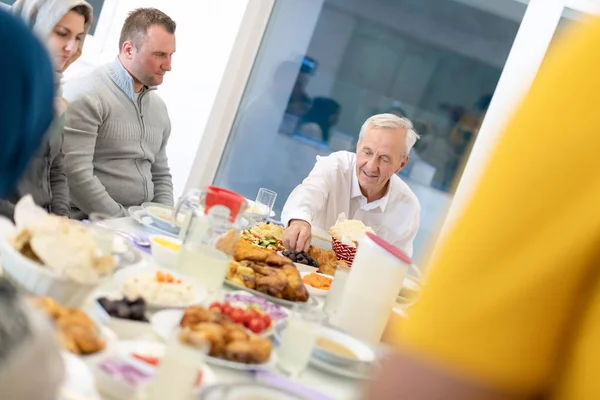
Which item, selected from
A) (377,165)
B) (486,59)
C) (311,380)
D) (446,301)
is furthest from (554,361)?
(486,59)

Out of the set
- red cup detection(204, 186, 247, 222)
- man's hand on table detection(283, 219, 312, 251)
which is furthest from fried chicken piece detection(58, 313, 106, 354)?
man's hand on table detection(283, 219, 312, 251)

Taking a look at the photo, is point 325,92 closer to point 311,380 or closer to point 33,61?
point 311,380

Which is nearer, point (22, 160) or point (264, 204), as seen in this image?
point (22, 160)

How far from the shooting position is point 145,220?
2002 mm

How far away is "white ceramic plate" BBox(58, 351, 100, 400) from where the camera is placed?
2.60ft

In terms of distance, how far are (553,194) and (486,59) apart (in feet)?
12.3

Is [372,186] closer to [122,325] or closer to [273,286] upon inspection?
[273,286]

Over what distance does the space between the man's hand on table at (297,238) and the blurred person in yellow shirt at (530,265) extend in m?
1.79

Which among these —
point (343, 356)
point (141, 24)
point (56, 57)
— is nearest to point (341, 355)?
point (343, 356)

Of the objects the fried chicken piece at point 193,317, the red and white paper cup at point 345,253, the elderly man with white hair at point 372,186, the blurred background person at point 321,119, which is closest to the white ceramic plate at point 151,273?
the fried chicken piece at point 193,317

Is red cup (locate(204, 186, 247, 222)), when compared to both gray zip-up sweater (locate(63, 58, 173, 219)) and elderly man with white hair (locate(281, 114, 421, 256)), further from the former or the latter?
elderly man with white hair (locate(281, 114, 421, 256))

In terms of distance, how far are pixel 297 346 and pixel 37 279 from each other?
476mm

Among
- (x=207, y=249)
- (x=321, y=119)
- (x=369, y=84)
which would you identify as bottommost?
(x=207, y=249)

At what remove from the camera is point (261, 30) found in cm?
419
